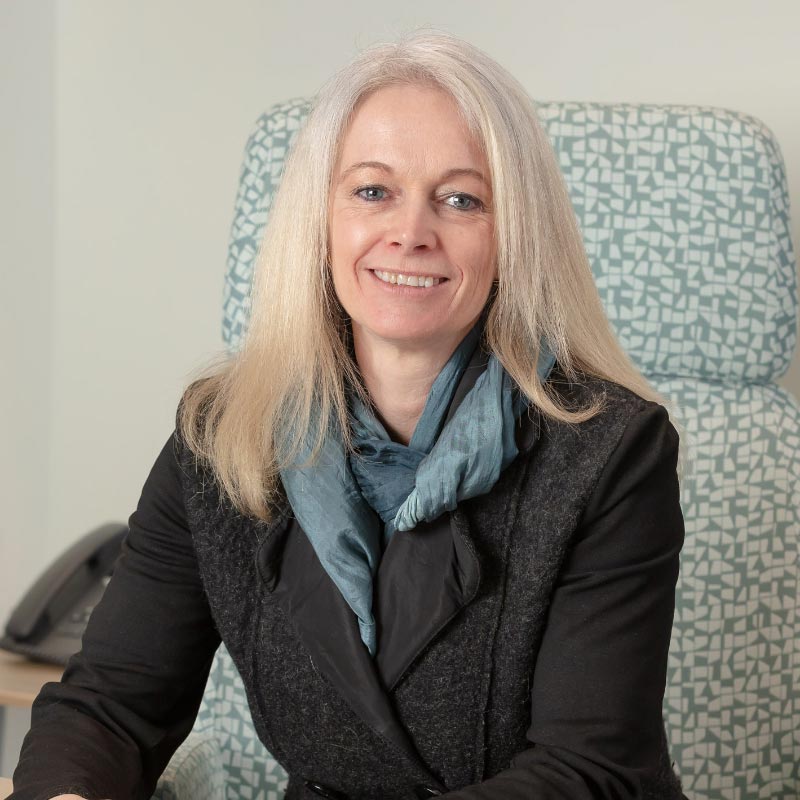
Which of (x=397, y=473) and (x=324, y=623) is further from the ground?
(x=397, y=473)

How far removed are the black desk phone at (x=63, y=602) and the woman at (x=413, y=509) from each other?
55 cm

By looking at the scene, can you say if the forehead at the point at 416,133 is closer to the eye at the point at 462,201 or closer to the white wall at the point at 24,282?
the eye at the point at 462,201

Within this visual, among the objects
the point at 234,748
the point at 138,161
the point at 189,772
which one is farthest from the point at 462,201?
the point at 138,161

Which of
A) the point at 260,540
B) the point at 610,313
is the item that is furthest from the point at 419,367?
the point at 610,313

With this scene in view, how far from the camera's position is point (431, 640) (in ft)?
4.01

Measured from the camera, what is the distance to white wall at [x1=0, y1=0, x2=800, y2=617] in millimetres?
2021

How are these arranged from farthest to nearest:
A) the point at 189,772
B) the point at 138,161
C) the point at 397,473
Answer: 1. the point at 138,161
2. the point at 189,772
3. the point at 397,473

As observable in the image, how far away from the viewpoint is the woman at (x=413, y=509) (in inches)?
46.7

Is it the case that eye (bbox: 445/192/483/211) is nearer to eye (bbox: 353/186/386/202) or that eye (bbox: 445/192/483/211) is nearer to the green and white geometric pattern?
eye (bbox: 353/186/386/202)

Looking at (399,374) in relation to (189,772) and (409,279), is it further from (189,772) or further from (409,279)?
(189,772)

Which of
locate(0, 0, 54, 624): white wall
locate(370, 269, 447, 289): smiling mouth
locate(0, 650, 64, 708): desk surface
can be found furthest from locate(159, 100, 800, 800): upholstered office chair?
locate(0, 0, 54, 624): white wall

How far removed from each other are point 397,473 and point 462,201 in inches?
11.7

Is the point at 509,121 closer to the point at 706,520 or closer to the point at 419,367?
the point at 419,367

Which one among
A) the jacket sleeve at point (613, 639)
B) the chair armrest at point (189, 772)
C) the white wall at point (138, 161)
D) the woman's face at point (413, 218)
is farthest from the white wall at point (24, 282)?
the jacket sleeve at point (613, 639)
